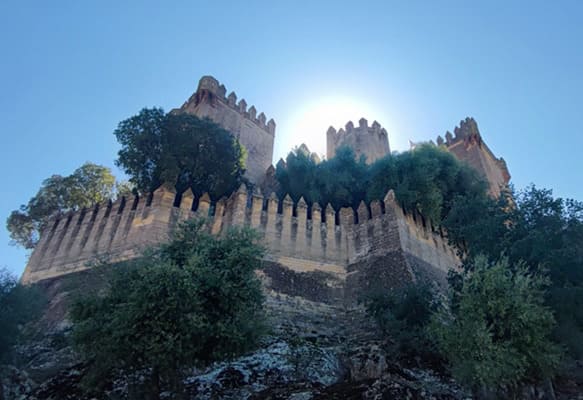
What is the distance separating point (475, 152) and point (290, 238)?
17.8 m

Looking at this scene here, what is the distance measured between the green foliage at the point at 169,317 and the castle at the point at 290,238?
15.7 ft

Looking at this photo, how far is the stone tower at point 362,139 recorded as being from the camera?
33.1m

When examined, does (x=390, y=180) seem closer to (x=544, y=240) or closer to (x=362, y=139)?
(x=544, y=240)

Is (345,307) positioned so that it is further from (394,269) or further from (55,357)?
(55,357)

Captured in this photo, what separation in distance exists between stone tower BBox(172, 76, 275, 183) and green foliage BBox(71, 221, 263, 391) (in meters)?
16.2

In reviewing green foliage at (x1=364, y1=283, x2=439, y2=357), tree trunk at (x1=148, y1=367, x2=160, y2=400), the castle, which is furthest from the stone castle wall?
tree trunk at (x1=148, y1=367, x2=160, y2=400)

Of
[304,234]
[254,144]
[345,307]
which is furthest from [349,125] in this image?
[345,307]

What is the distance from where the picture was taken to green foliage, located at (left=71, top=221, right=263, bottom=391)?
9602 mm

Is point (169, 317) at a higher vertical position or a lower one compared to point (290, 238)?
lower

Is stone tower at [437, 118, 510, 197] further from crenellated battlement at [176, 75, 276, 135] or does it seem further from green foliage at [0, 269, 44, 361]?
green foliage at [0, 269, 44, 361]

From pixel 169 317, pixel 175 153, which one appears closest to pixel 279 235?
pixel 175 153

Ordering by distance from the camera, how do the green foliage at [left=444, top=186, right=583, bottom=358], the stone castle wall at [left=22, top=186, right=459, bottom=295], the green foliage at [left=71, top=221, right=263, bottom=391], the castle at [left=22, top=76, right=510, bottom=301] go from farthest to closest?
the stone castle wall at [left=22, top=186, right=459, bottom=295], the castle at [left=22, top=76, right=510, bottom=301], the green foliage at [left=444, top=186, right=583, bottom=358], the green foliage at [left=71, top=221, right=263, bottom=391]

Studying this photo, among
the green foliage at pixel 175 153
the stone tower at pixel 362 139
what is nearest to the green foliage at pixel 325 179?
the green foliage at pixel 175 153

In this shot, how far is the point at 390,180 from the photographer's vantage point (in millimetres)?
19359
